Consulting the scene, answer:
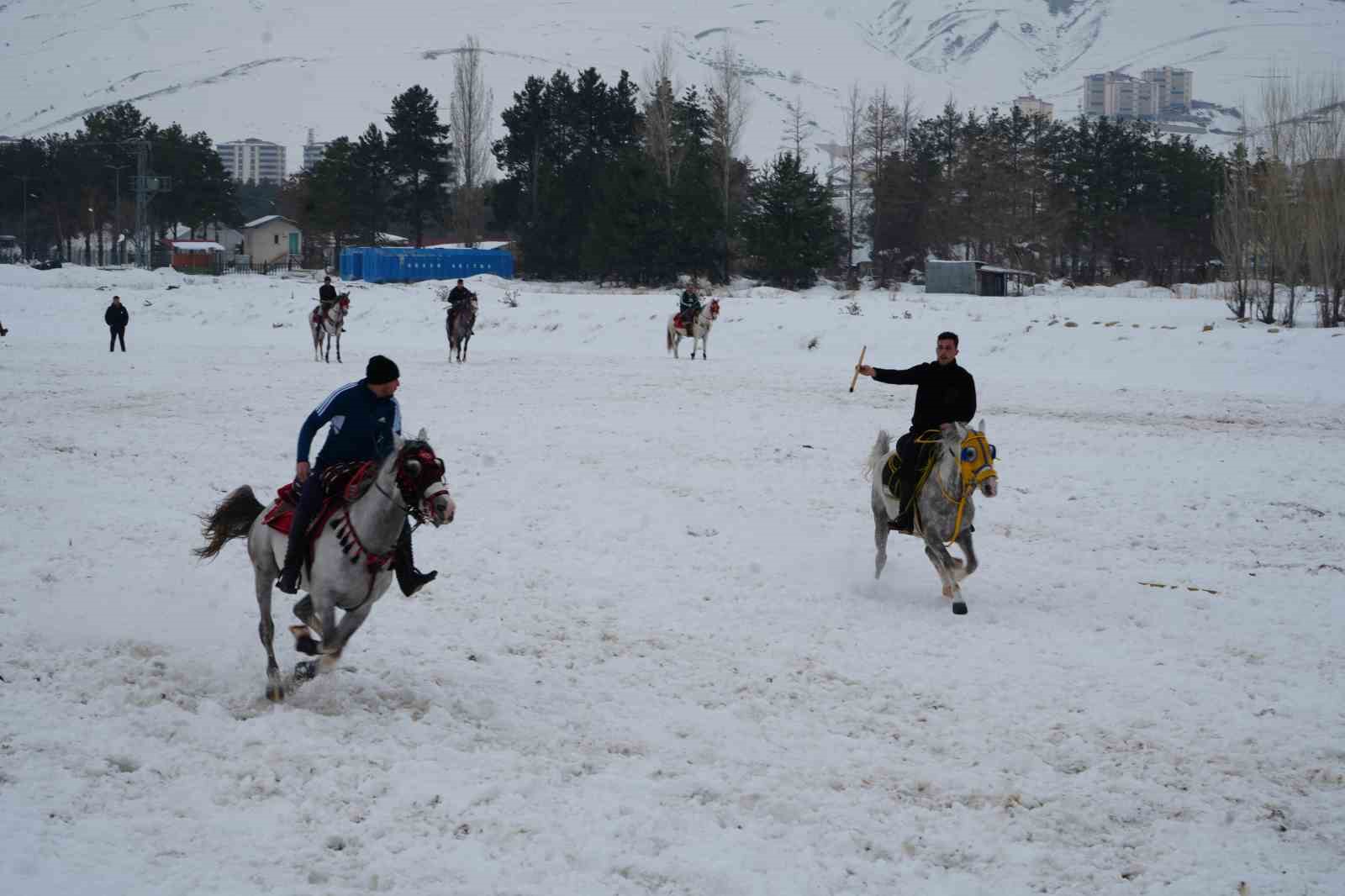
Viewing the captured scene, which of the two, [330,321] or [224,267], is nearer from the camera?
[330,321]

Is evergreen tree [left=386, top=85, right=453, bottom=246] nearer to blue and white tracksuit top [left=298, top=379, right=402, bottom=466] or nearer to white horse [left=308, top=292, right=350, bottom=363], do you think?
white horse [left=308, top=292, right=350, bottom=363]

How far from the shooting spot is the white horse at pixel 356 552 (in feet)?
23.9

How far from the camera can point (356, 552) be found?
7.53m

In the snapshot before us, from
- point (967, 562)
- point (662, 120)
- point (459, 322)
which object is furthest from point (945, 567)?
point (662, 120)

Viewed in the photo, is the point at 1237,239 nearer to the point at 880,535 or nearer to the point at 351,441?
the point at 880,535

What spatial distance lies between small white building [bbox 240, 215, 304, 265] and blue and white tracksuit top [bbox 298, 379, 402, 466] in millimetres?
110108

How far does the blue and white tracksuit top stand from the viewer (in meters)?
7.93

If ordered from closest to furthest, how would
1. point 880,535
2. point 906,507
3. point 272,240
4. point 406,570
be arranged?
1. point 406,570
2. point 906,507
3. point 880,535
4. point 272,240

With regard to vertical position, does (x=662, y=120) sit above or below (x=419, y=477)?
above

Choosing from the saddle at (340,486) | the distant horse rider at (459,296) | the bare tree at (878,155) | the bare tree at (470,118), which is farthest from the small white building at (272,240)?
the saddle at (340,486)

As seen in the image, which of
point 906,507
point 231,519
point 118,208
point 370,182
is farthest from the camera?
point 118,208

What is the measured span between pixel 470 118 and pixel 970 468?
8606 centimetres

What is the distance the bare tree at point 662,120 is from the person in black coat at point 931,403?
2605 inches

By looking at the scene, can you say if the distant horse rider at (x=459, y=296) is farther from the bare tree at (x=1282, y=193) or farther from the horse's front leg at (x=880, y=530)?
the bare tree at (x=1282, y=193)
